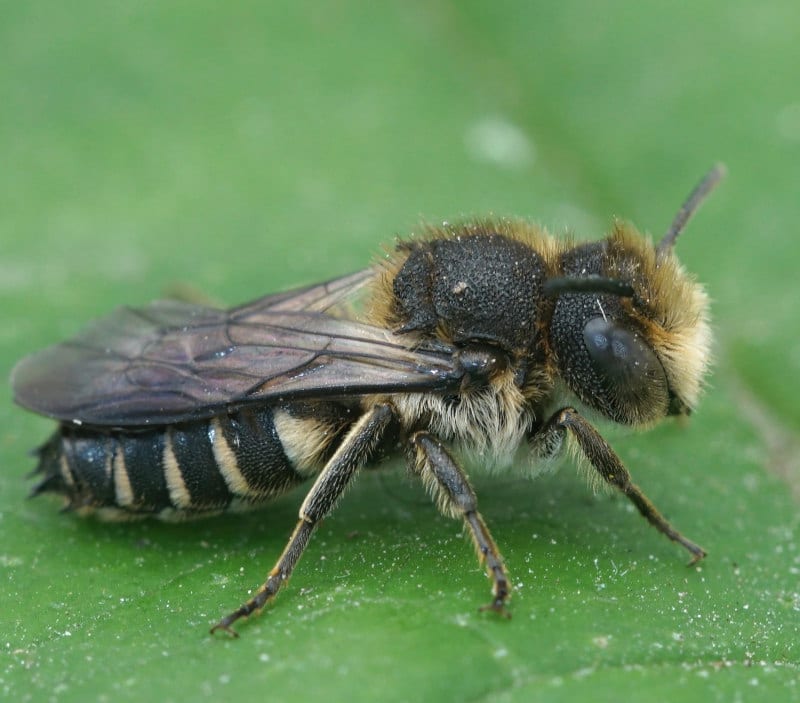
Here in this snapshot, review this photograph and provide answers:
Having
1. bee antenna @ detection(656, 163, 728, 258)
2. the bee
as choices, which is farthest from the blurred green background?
bee antenna @ detection(656, 163, 728, 258)

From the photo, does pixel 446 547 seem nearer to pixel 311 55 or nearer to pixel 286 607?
pixel 286 607

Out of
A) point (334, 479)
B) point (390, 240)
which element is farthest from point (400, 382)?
point (390, 240)

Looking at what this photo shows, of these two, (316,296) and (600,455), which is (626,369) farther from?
(316,296)

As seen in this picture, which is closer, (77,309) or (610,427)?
(610,427)

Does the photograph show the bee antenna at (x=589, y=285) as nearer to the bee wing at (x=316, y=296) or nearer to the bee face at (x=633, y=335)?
the bee face at (x=633, y=335)

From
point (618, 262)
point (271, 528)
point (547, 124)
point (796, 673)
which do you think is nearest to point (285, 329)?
point (271, 528)

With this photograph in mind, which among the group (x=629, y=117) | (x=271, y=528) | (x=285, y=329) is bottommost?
(x=271, y=528)
